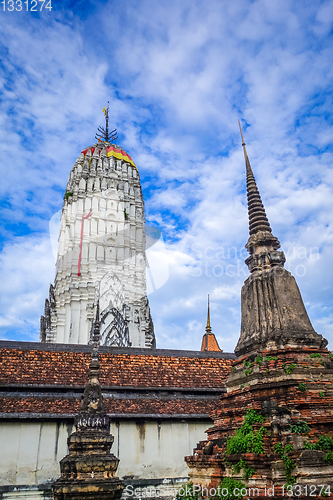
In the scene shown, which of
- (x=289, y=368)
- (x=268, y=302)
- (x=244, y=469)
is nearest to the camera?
(x=244, y=469)

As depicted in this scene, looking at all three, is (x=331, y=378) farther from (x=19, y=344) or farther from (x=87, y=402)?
(x=19, y=344)

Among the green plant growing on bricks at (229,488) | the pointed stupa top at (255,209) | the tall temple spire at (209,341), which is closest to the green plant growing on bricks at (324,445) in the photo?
the green plant growing on bricks at (229,488)

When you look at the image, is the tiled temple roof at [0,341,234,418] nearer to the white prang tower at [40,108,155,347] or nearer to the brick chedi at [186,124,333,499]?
the brick chedi at [186,124,333,499]

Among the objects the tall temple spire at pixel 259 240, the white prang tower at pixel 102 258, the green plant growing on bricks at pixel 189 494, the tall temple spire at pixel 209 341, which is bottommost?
the green plant growing on bricks at pixel 189 494

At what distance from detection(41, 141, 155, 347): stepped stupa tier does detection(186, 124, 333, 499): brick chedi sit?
2439 centimetres

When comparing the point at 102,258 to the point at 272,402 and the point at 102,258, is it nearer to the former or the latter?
the point at 102,258

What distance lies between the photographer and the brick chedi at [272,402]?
8242 mm

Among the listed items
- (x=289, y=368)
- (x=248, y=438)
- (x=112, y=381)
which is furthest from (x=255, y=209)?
(x=112, y=381)

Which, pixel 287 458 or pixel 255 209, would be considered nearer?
pixel 287 458

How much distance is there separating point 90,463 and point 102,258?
32.6 meters

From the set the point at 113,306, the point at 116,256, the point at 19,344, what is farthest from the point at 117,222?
the point at 19,344

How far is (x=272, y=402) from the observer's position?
364 inches

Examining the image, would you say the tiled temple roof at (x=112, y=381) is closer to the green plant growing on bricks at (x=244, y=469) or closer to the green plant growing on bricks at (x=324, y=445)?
the green plant growing on bricks at (x=244, y=469)

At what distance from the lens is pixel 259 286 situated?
38.4 feet
